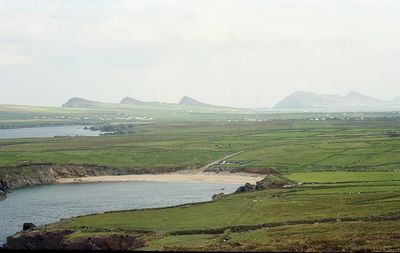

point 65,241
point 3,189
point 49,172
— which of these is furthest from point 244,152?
point 65,241

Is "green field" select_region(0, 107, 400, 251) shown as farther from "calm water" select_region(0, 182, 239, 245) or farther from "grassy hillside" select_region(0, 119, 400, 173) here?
"calm water" select_region(0, 182, 239, 245)

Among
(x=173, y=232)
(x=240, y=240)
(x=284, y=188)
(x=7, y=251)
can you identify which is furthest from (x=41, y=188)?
(x=7, y=251)

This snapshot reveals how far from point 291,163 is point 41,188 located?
192ft

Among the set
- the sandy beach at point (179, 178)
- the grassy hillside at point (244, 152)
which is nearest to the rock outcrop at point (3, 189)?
the sandy beach at point (179, 178)

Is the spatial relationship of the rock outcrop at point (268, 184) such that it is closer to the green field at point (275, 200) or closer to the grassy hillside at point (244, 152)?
the green field at point (275, 200)

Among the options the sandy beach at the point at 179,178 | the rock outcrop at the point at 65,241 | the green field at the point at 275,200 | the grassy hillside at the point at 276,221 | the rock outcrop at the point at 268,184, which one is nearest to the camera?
the grassy hillside at the point at 276,221

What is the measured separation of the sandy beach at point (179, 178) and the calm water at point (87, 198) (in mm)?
4783

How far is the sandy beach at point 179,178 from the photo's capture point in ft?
416

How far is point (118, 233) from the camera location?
216ft

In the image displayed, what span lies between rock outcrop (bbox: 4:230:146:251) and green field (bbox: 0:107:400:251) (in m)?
1.34

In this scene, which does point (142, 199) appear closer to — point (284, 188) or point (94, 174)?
point (284, 188)

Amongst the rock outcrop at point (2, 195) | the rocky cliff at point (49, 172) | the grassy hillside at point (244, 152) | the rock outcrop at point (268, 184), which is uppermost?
the grassy hillside at point (244, 152)

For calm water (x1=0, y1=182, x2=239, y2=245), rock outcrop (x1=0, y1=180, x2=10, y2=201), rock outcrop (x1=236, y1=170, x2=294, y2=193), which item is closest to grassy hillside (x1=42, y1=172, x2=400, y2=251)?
rock outcrop (x1=236, y1=170, x2=294, y2=193)

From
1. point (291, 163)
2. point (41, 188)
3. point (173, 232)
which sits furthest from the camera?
point (291, 163)
